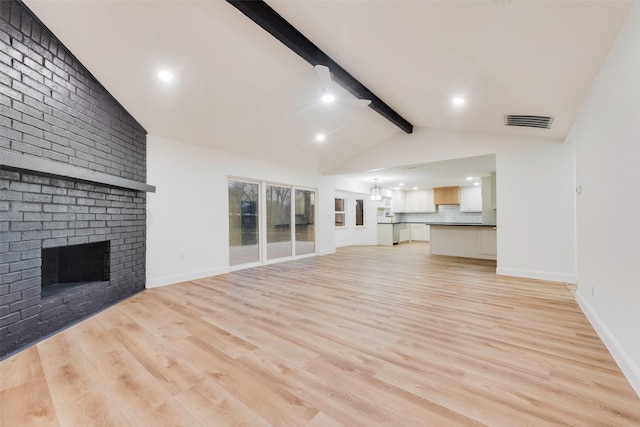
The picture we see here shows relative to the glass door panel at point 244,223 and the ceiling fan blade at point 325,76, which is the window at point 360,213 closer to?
the glass door panel at point 244,223

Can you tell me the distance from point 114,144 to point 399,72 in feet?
11.7

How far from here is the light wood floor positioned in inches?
55.3

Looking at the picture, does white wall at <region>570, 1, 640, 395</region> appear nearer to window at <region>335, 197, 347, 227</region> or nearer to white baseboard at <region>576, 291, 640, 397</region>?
white baseboard at <region>576, 291, 640, 397</region>

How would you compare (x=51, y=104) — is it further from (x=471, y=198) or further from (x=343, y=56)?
(x=471, y=198)

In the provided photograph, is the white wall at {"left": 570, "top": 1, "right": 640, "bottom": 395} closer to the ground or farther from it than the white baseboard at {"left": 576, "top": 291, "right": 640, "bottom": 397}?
farther from it

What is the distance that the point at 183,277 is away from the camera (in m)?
4.26

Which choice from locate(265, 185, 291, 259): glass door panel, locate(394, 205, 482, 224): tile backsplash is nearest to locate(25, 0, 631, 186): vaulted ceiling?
locate(265, 185, 291, 259): glass door panel

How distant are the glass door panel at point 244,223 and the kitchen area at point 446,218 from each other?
4.33 m

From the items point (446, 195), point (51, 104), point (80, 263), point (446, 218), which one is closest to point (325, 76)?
point (51, 104)

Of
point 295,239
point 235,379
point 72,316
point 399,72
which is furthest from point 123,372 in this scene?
point 295,239

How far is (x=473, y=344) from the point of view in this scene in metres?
2.15

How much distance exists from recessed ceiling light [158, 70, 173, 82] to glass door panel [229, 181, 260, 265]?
7.81 ft

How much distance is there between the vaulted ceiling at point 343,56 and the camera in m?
1.97

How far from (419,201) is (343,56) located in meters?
8.87
